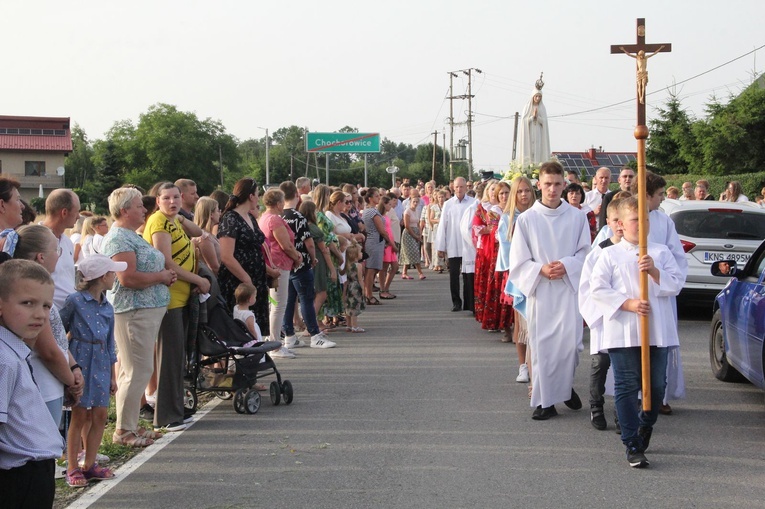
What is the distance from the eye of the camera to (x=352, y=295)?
43.9ft

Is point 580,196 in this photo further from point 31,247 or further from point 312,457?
point 31,247

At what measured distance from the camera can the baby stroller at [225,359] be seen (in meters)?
8.28

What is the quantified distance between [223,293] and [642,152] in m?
4.72

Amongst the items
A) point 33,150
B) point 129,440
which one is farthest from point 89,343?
point 33,150

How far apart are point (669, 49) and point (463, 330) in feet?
22.9

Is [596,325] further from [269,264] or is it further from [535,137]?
[535,137]

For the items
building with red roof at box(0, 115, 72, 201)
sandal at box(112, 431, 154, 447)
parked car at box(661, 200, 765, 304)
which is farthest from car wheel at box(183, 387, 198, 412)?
building with red roof at box(0, 115, 72, 201)

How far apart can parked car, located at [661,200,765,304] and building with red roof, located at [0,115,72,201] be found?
3334 inches

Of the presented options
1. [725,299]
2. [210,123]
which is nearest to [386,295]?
[725,299]

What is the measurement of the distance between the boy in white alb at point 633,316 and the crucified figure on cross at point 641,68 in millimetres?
826

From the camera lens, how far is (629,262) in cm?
657

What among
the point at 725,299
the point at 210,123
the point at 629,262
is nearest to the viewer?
the point at 629,262

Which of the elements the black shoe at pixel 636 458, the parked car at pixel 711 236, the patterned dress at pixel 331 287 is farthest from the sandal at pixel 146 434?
the parked car at pixel 711 236

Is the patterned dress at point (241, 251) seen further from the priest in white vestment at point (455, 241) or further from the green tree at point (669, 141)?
the green tree at point (669, 141)
